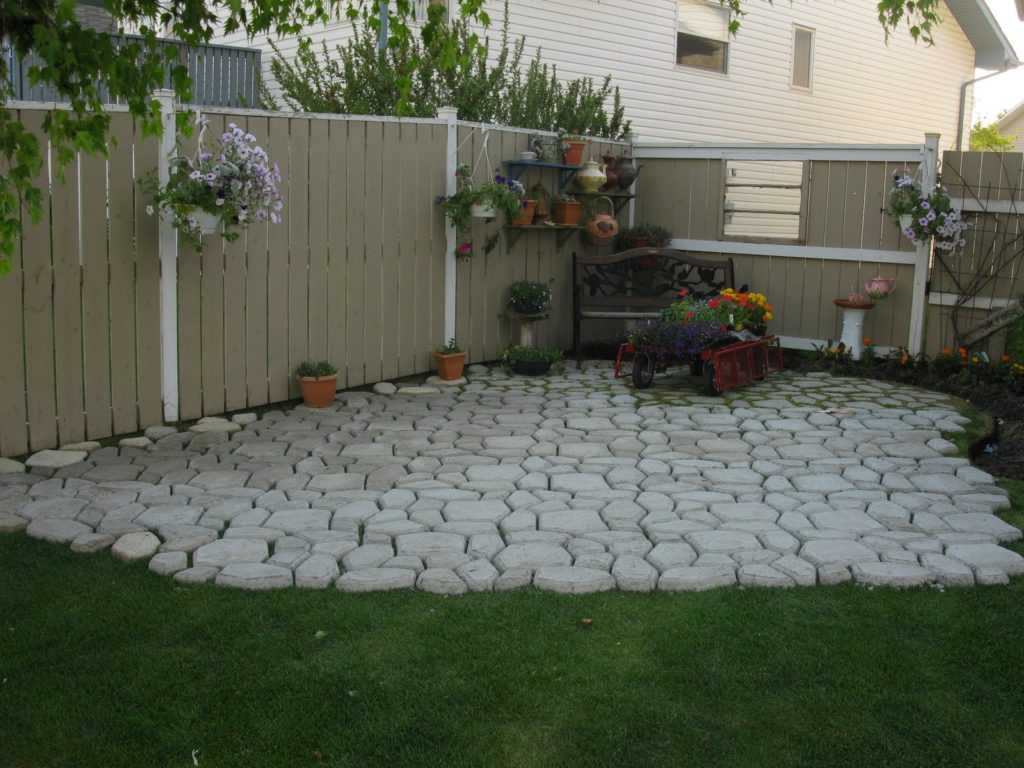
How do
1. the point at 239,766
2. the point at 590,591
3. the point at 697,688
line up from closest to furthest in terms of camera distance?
the point at 239,766, the point at 697,688, the point at 590,591

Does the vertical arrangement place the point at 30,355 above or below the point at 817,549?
above

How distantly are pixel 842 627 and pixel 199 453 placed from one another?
3790mm

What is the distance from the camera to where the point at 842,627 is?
3957 mm

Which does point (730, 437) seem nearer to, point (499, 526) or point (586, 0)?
point (499, 526)

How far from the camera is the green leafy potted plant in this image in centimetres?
840

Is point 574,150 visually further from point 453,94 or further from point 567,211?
point 453,94

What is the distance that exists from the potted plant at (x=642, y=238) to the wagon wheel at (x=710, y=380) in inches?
94.8

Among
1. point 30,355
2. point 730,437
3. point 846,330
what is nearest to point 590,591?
point 730,437

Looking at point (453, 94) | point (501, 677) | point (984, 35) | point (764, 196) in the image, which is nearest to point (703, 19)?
point (764, 196)

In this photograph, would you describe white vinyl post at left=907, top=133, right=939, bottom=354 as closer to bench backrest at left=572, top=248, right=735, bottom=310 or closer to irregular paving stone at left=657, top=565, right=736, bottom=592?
bench backrest at left=572, top=248, right=735, bottom=310

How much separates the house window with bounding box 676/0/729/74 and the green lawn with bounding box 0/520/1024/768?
12.5 meters

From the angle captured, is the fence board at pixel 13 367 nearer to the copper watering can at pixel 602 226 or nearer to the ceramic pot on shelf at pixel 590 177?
the ceramic pot on shelf at pixel 590 177

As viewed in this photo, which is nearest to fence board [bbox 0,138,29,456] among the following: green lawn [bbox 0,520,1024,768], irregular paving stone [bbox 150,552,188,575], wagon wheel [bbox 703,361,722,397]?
green lawn [bbox 0,520,1024,768]

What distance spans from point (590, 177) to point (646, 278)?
1.09m
